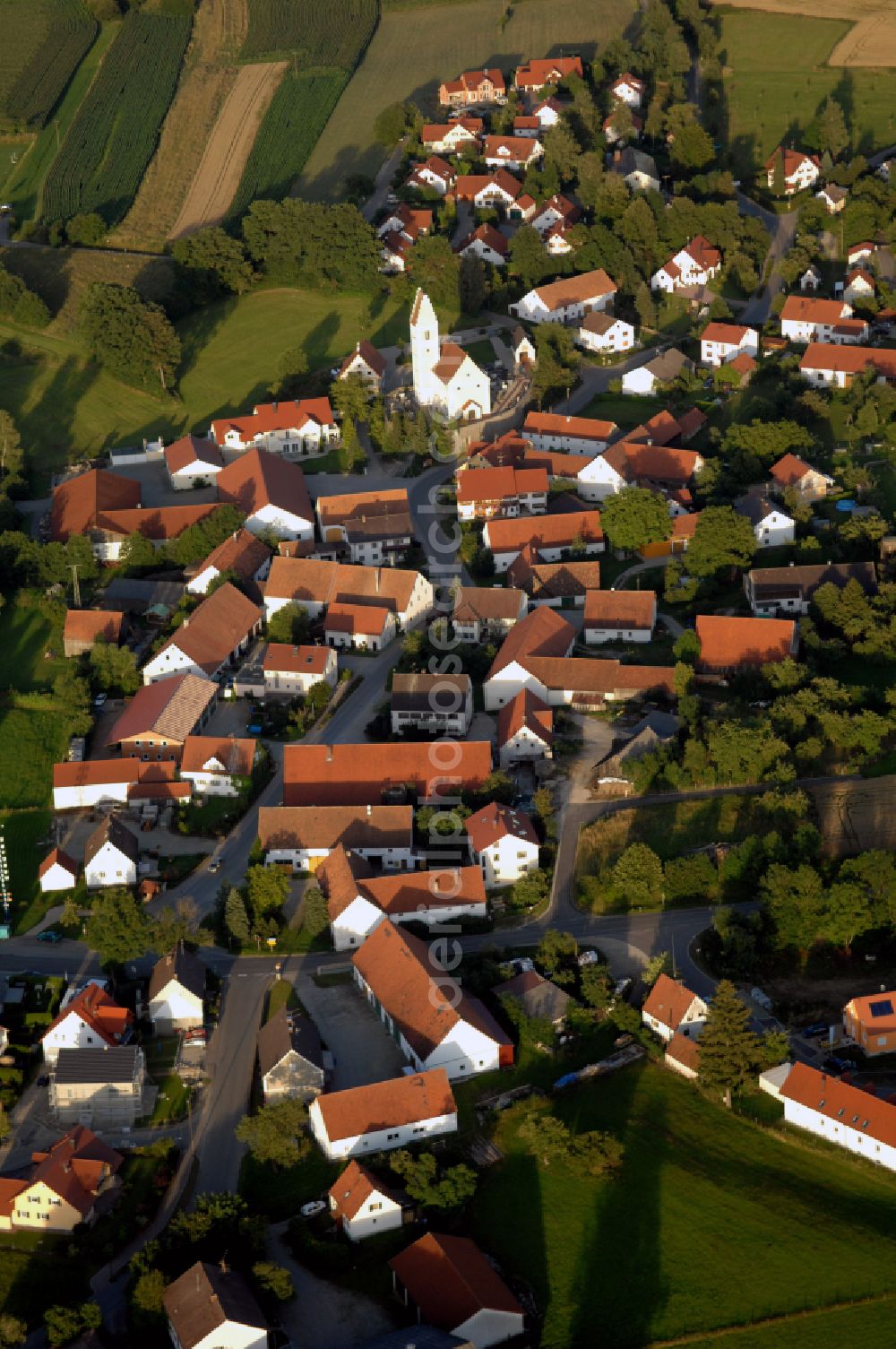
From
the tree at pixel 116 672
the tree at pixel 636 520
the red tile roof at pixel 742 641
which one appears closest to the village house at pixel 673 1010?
the red tile roof at pixel 742 641

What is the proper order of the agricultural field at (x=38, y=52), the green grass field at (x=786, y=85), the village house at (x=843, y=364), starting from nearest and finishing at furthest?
the village house at (x=843, y=364) < the green grass field at (x=786, y=85) < the agricultural field at (x=38, y=52)

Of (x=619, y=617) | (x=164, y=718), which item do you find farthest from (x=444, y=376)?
(x=164, y=718)

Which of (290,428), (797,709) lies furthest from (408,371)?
(797,709)

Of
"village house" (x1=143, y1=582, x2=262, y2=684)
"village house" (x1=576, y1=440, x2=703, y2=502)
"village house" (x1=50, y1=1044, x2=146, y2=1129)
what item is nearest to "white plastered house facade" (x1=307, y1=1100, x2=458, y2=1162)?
"village house" (x1=50, y1=1044, x2=146, y2=1129)

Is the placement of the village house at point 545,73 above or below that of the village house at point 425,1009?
below

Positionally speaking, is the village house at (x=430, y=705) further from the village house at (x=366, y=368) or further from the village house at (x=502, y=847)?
the village house at (x=366, y=368)

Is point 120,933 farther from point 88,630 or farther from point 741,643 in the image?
point 741,643

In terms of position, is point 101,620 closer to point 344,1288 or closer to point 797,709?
point 797,709
